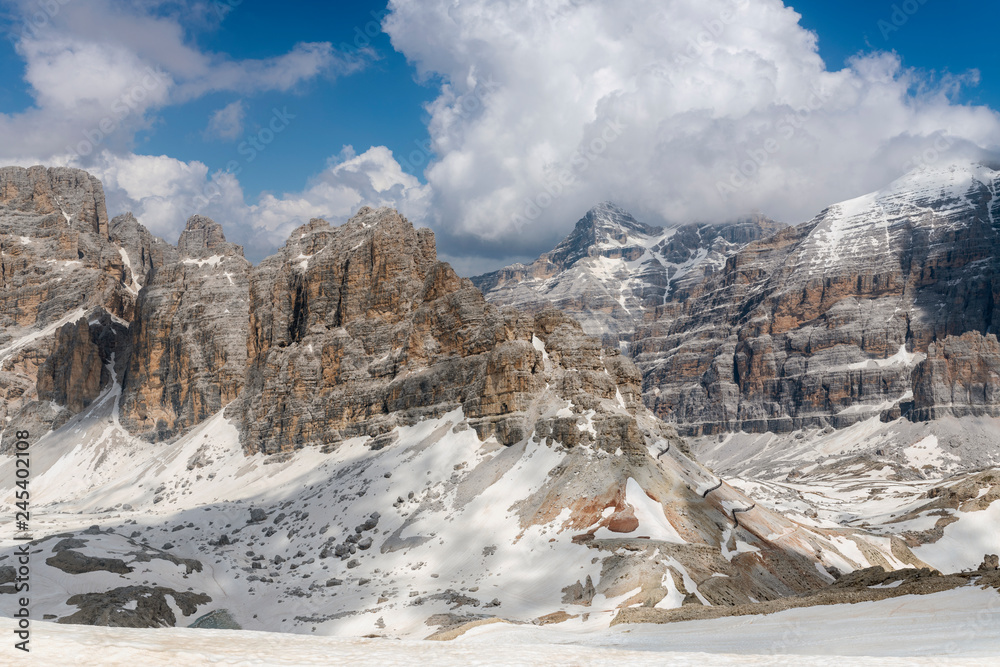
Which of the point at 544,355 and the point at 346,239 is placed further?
the point at 346,239

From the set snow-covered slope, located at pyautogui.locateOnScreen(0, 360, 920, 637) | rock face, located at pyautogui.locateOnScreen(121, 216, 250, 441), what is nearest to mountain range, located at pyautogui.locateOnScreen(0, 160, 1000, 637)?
snow-covered slope, located at pyautogui.locateOnScreen(0, 360, 920, 637)

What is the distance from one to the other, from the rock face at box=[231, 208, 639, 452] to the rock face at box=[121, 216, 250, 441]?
20.7ft

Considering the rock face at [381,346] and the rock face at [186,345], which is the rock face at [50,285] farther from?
the rock face at [381,346]

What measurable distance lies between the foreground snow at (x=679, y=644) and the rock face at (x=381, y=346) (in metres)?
58.8

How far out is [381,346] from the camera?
4483 inches

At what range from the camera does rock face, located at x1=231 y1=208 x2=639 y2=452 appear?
9038 centimetres

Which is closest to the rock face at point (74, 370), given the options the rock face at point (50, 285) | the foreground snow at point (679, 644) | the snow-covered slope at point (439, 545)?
the rock face at point (50, 285)

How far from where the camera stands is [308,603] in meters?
61.4

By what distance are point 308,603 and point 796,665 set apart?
52828 millimetres

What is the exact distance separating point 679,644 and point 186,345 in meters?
137

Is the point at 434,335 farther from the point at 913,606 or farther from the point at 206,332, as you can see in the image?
the point at 913,606

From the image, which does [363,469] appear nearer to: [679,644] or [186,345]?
[186,345]

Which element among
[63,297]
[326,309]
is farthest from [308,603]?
[63,297]

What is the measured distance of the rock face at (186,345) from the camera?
452ft
